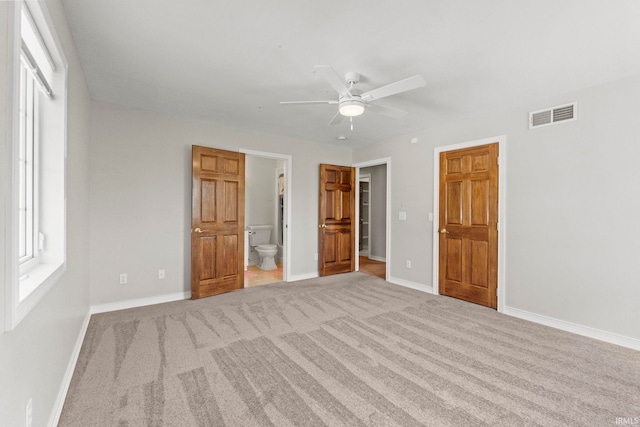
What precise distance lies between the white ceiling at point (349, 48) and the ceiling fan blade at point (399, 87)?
0.78 ft

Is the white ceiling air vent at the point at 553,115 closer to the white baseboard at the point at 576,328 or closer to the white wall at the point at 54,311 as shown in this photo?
the white baseboard at the point at 576,328

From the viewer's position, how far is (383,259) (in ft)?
23.1

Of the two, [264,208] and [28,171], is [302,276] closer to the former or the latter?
[264,208]

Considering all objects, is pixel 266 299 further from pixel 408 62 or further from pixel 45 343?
pixel 408 62

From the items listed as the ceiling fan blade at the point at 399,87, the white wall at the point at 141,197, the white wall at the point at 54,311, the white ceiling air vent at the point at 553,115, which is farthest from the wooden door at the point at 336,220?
the white wall at the point at 54,311

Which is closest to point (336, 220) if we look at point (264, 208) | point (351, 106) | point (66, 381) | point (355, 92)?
point (264, 208)

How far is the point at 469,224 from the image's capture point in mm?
3906

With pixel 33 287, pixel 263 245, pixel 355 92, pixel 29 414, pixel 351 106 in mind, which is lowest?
pixel 29 414

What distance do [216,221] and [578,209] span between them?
433 centimetres

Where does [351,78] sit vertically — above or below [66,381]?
above

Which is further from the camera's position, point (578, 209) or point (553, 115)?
point (553, 115)

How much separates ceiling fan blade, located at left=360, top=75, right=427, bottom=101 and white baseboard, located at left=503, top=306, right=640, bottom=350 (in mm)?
2906

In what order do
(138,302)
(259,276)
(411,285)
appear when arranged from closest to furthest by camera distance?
(138,302) → (411,285) → (259,276)

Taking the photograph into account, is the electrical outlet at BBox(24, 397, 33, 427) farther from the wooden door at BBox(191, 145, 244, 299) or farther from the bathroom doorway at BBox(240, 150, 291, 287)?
the bathroom doorway at BBox(240, 150, 291, 287)
